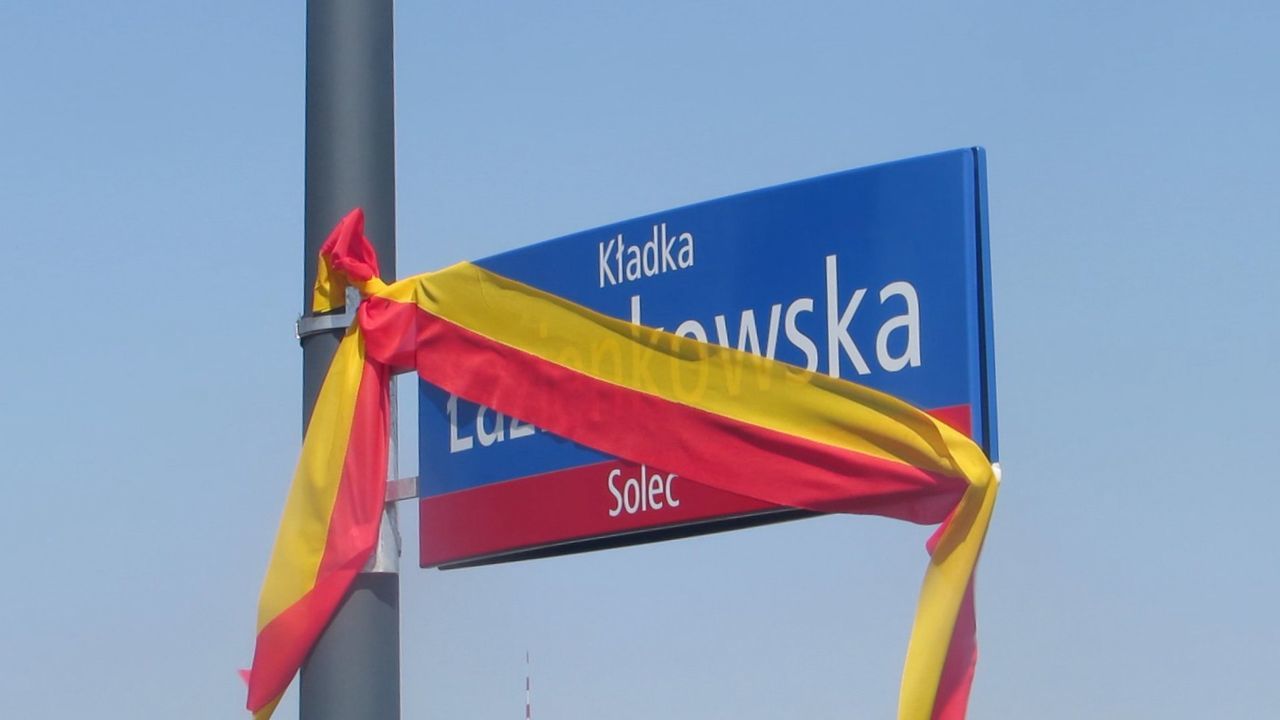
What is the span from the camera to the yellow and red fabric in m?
3.42

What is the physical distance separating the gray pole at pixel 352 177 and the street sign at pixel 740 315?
0.21m

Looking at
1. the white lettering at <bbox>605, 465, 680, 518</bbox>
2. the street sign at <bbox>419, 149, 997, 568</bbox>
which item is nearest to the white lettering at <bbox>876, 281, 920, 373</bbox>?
the street sign at <bbox>419, 149, 997, 568</bbox>

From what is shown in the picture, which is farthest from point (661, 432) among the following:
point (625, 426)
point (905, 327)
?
point (905, 327)

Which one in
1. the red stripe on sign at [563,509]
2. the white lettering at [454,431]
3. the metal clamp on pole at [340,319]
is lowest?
the red stripe on sign at [563,509]

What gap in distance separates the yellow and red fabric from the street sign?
0.13 feet

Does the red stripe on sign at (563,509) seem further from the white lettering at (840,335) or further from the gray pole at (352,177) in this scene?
the white lettering at (840,335)

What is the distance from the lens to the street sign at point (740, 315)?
350 centimetres

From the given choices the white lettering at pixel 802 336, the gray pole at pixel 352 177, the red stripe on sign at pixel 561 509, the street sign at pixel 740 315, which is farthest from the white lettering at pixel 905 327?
the gray pole at pixel 352 177

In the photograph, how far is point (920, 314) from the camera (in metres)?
3.52

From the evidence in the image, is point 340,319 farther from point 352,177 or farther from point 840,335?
point 840,335

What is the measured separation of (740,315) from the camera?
12.5 feet

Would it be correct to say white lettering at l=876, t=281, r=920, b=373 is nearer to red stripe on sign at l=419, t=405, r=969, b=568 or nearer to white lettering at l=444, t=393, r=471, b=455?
red stripe on sign at l=419, t=405, r=969, b=568

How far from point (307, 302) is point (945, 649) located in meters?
1.65

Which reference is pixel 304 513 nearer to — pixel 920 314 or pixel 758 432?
pixel 758 432
